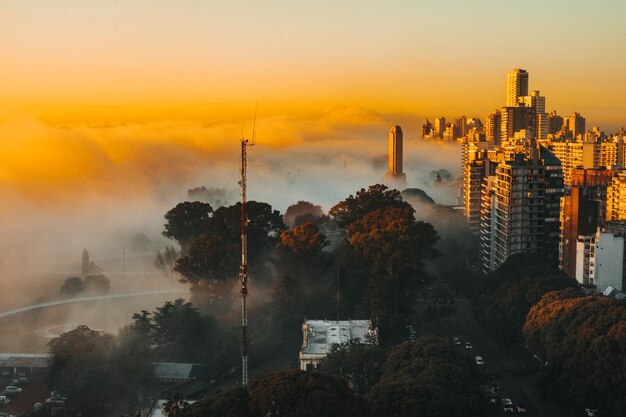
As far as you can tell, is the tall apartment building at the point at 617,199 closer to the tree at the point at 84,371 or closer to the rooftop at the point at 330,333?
Result: the rooftop at the point at 330,333

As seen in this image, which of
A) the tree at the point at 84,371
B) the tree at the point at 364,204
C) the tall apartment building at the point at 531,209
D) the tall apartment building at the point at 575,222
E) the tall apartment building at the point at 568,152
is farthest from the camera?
the tall apartment building at the point at 568,152

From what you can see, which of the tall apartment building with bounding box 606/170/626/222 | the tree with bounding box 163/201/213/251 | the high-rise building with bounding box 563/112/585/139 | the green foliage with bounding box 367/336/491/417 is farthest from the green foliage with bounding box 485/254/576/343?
the high-rise building with bounding box 563/112/585/139

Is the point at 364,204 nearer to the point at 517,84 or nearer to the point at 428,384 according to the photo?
the point at 428,384

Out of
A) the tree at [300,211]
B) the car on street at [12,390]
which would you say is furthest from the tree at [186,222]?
the tree at [300,211]

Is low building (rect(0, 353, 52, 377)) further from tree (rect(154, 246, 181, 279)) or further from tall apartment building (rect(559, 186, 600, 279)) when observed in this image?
tall apartment building (rect(559, 186, 600, 279))

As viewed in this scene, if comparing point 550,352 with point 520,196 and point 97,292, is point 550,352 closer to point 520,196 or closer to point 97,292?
point 520,196

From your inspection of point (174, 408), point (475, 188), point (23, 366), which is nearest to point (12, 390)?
point (23, 366)
